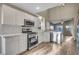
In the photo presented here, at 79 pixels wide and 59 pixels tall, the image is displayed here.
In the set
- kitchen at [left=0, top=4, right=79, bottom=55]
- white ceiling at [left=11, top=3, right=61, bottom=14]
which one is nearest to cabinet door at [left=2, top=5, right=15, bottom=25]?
kitchen at [left=0, top=4, right=79, bottom=55]

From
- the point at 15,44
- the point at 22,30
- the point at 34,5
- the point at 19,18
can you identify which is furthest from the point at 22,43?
the point at 34,5

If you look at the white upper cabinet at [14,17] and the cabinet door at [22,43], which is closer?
the white upper cabinet at [14,17]

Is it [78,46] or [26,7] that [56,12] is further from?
[78,46]

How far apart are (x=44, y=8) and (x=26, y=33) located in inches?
24.2

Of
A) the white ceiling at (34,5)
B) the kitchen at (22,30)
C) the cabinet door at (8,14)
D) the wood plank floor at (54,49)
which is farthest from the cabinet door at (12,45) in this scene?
the white ceiling at (34,5)

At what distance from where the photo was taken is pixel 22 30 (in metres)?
2.61

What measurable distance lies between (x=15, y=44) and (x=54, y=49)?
774 mm

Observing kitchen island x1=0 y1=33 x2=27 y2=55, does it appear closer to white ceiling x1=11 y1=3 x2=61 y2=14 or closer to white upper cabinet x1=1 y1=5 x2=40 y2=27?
white upper cabinet x1=1 y1=5 x2=40 y2=27

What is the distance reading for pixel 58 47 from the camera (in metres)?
2.59

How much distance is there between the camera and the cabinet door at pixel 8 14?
2.43 meters

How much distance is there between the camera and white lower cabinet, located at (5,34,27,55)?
2484 millimetres

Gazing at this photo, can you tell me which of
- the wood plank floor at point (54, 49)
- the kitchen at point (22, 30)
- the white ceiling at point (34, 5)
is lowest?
the wood plank floor at point (54, 49)

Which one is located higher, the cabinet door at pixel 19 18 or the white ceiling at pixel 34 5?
the white ceiling at pixel 34 5

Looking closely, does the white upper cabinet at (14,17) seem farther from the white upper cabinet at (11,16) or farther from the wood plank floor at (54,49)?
the wood plank floor at (54,49)
